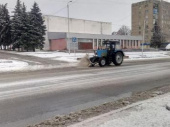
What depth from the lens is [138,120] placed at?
4.76 m

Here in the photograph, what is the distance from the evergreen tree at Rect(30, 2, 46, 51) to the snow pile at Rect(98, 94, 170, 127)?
38916 mm

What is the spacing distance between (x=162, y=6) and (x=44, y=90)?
114863 mm

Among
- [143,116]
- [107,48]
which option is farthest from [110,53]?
[143,116]

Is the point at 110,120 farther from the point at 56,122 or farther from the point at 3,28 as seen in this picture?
the point at 3,28

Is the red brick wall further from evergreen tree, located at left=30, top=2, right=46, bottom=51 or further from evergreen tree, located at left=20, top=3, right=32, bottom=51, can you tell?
evergreen tree, located at left=20, top=3, right=32, bottom=51

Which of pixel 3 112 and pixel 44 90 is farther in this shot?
pixel 44 90

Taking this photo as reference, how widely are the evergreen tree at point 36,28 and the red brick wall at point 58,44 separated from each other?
27.4ft

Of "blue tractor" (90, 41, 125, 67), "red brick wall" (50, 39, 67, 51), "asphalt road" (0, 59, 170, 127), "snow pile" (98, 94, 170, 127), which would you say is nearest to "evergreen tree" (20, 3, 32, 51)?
"red brick wall" (50, 39, 67, 51)

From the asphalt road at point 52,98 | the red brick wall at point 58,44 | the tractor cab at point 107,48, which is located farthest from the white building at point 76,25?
the asphalt road at point 52,98

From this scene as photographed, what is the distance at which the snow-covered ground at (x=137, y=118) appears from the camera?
4530 mm

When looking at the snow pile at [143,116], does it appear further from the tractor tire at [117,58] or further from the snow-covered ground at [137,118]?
the tractor tire at [117,58]

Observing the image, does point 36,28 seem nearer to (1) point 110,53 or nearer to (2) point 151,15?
(1) point 110,53

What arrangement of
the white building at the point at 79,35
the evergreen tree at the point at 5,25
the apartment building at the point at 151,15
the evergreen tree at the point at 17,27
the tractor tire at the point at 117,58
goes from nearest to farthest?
the tractor tire at the point at 117,58, the evergreen tree at the point at 17,27, the evergreen tree at the point at 5,25, the white building at the point at 79,35, the apartment building at the point at 151,15

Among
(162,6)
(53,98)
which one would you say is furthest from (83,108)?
(162,6)
